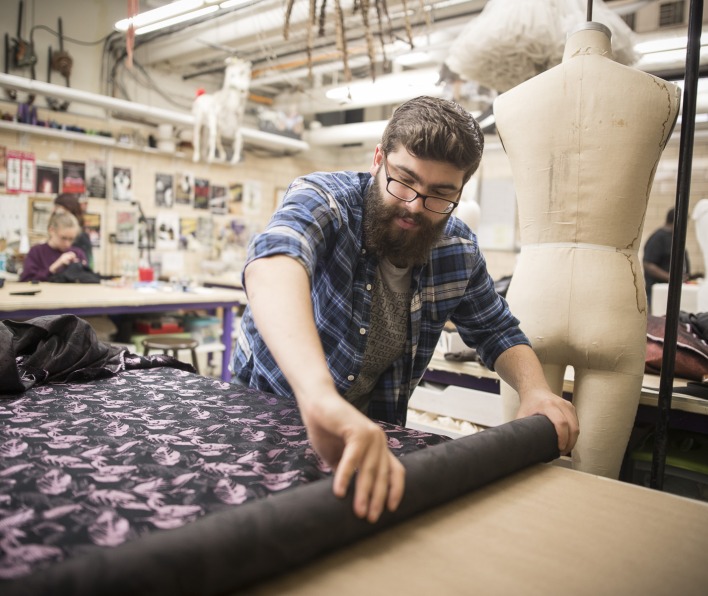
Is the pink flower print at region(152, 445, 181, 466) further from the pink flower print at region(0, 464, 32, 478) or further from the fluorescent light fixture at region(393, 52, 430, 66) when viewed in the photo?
the fluorescent light fixture at region(393, 52, 430, 66)

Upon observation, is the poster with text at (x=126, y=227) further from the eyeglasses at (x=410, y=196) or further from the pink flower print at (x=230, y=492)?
the pink flower print at (x=230, y=492)

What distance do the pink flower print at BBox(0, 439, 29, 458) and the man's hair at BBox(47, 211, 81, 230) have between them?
403 centimetres

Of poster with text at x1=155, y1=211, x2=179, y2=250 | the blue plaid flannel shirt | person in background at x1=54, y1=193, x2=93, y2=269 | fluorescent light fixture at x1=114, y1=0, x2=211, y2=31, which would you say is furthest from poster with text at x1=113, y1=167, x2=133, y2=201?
the blue plaid flannel shirt

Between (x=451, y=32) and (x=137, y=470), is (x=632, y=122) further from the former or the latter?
(x=451, y=32)

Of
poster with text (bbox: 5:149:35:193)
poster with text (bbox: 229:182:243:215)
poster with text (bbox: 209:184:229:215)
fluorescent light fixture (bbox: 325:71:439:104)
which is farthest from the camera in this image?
poster with text (bbox: 229:182:243:215)

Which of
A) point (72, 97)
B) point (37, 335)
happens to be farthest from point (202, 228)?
point (37, 335)

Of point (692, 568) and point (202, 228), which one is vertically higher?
point (202, 228)

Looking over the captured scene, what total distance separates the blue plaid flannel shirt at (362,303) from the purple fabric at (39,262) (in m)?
3.66

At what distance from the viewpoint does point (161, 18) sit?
434 cm

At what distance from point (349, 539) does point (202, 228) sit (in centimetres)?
742

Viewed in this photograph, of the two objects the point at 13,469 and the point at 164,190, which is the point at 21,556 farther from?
the point at 164,190

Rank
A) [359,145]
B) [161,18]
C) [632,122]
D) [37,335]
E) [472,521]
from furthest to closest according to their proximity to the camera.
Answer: [359,145] < [161,18] < [37,335] < [632,122] < [472,521]

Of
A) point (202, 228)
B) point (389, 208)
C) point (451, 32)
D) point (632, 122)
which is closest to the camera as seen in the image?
point (389, 208)

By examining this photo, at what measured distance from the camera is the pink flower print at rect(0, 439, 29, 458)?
97 cm
